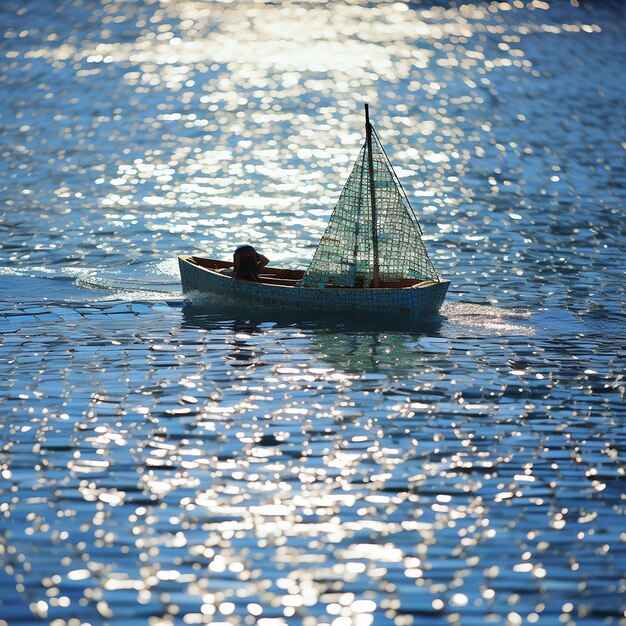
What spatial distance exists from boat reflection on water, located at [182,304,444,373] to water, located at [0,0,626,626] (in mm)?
131

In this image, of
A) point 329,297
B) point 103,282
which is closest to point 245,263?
point 329,297

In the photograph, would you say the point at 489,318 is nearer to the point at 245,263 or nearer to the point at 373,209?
the point at 373,209

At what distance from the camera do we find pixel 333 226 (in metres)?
43.7

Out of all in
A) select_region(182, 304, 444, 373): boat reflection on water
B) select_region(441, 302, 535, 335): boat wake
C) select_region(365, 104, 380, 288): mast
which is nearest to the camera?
select_region(182, 304, 444, 373): boat reflection on water

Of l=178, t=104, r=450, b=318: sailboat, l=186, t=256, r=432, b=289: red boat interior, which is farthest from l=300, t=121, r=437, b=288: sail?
l=186, t=256, r=432, b=289: red boat interior

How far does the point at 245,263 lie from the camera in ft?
141

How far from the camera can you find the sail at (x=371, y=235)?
1694 inches

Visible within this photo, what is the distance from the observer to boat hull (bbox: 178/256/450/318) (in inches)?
1618

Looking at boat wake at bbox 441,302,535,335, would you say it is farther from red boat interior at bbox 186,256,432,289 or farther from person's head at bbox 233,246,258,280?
person's head at bbox 233,246,258,280

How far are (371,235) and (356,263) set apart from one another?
40.7 inches

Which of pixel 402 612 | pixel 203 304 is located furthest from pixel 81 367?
pixel 402 612

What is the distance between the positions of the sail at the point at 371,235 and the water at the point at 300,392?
2.29 metres

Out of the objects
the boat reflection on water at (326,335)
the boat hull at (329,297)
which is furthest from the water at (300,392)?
the boat hull at (329,297)

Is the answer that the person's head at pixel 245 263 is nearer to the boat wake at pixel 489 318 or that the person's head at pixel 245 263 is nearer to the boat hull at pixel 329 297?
the boat hull at pixel 329 297
